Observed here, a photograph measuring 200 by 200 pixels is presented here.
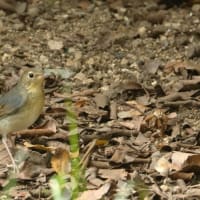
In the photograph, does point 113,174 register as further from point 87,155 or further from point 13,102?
point 13,102

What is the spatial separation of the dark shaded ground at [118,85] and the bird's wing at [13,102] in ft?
1.15

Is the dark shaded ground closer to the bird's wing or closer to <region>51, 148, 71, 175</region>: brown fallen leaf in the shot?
<region>51, 148, 71, 175</region>: brown fallen leaf

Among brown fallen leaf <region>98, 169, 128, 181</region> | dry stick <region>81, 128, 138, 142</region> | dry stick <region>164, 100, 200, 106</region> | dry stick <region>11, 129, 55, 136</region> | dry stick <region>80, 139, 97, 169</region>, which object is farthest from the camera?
dry stick <region>164, 100, 200, 106</region>

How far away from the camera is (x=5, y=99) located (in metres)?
7.16

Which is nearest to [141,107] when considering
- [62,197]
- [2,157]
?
[2,157]

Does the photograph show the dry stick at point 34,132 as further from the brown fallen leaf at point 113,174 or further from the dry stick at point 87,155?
the brown fallen leaf at point 113,174

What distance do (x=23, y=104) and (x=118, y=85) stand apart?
133cm

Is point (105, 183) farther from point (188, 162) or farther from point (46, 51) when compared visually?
point (46, 51)

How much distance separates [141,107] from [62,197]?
1988 mm

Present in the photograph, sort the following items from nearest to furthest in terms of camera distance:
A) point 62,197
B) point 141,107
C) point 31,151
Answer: point 62,197
point 31,151
point 141,107

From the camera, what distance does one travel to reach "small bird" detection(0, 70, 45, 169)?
277 inches

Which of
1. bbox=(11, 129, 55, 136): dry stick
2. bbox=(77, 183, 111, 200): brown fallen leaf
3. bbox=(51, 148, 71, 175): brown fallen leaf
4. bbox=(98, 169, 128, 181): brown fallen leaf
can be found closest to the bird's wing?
bbox=(11, 129, 55, 136): dry stick

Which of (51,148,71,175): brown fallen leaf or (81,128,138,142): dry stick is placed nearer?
(51,148,71,175): brown fallen leaf

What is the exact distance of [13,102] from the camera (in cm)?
709
